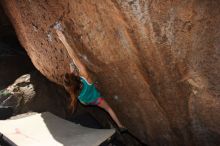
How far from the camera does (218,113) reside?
446 cm

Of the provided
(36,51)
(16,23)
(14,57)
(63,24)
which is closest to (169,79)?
(63,24)

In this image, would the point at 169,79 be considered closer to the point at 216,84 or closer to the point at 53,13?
the point at 216,84

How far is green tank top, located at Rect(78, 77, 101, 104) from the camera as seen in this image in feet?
17.2

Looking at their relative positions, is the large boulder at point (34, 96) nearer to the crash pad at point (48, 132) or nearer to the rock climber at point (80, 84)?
the crash pad at point (48, 132)

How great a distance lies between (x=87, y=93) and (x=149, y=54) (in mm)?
1333

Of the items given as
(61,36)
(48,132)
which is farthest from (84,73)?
(48,132)

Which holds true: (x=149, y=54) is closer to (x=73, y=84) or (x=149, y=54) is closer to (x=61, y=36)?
(x=73, y=84)

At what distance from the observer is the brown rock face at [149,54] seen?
4.05 meters

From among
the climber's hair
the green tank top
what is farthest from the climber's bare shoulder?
the climber's hair

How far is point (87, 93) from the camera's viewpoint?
5305 mm

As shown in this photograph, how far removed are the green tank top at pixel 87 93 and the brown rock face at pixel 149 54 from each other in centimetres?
21

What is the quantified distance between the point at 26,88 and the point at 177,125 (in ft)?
13.2

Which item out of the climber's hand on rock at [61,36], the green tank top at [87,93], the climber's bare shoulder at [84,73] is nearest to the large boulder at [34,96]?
the climber's bare shoulder at [84,73]

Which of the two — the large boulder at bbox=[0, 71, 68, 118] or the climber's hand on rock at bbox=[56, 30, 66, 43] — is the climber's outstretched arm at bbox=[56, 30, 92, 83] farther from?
the large boulder at bbox=[0, 71, 68, 118]
